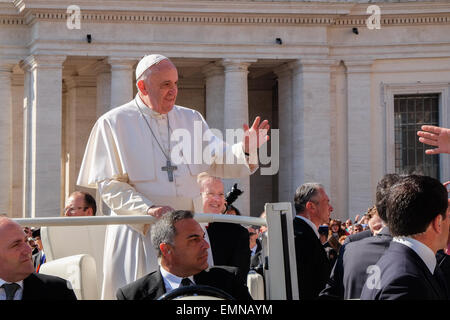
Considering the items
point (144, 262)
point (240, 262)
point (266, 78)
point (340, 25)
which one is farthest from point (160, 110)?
point (266, 78)

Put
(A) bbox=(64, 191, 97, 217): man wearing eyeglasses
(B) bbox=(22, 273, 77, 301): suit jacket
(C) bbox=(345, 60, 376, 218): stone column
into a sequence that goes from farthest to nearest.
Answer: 1. (C) bbox=(345, 60, 376, 218): stone column
2. (A) bbox=(64, 191, 97, 217): man wearing eyeglasses
3. (B) bbox=(22, 273, 77, 301): suit jacket

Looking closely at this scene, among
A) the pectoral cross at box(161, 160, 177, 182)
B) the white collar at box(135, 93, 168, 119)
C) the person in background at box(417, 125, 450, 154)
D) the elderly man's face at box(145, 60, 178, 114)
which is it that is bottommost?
the pectoral cross at box(161, 160, 177, 182)

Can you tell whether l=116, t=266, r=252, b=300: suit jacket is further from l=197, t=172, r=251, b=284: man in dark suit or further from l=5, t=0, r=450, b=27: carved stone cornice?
l=5, t=0, r=450, b=27: carved stone cornice

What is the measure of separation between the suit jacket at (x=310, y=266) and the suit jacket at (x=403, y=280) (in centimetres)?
299

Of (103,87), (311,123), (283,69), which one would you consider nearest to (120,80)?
(103,87)

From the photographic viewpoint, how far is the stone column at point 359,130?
33375 millimetres

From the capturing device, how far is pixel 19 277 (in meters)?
5.50

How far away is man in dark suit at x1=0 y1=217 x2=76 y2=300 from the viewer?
17.9 ft

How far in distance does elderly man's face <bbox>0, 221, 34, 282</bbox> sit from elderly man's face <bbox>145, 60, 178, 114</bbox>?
1856 millimetres

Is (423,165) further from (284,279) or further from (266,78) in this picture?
(284,279)

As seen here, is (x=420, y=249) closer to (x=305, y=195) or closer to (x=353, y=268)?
(x=353, y=268)

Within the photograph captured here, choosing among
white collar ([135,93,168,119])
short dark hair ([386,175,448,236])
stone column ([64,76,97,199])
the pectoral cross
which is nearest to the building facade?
stone column ([64,76,97,199])

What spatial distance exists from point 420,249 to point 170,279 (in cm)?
172

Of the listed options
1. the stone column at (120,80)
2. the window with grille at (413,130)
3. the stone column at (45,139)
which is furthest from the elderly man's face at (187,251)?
the window with grille at (413,130)
